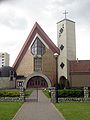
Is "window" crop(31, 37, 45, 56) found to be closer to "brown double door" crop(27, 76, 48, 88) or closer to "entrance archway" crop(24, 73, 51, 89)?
"entrance archway" crop(24, 73, 51, 89)

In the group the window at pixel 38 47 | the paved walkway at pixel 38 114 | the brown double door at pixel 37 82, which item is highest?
the window at pixel 38 47

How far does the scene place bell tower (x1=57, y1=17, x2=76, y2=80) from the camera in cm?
6275

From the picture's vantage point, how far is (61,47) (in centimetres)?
6412

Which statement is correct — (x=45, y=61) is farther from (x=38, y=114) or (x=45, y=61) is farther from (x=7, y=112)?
(x=38, y=114)

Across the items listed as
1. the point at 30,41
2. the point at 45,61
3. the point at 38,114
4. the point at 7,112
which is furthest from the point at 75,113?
the point at 30,41

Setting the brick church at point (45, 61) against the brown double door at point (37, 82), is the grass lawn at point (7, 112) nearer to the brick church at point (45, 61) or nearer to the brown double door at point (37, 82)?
the brick church at point (45, 61)

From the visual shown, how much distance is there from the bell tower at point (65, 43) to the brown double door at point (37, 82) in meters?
3.87

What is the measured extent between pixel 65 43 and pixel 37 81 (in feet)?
35.8

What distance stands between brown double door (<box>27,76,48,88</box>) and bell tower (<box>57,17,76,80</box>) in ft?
12.7

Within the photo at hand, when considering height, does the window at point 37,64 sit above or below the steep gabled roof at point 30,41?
below

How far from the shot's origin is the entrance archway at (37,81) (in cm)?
6212

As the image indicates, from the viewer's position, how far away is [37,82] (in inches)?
2472

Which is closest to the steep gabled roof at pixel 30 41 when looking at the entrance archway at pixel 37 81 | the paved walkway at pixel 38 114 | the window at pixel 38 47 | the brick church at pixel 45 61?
the brick church at pixel 45 61

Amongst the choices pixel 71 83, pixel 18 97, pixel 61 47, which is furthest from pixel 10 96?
pixel 61 47
